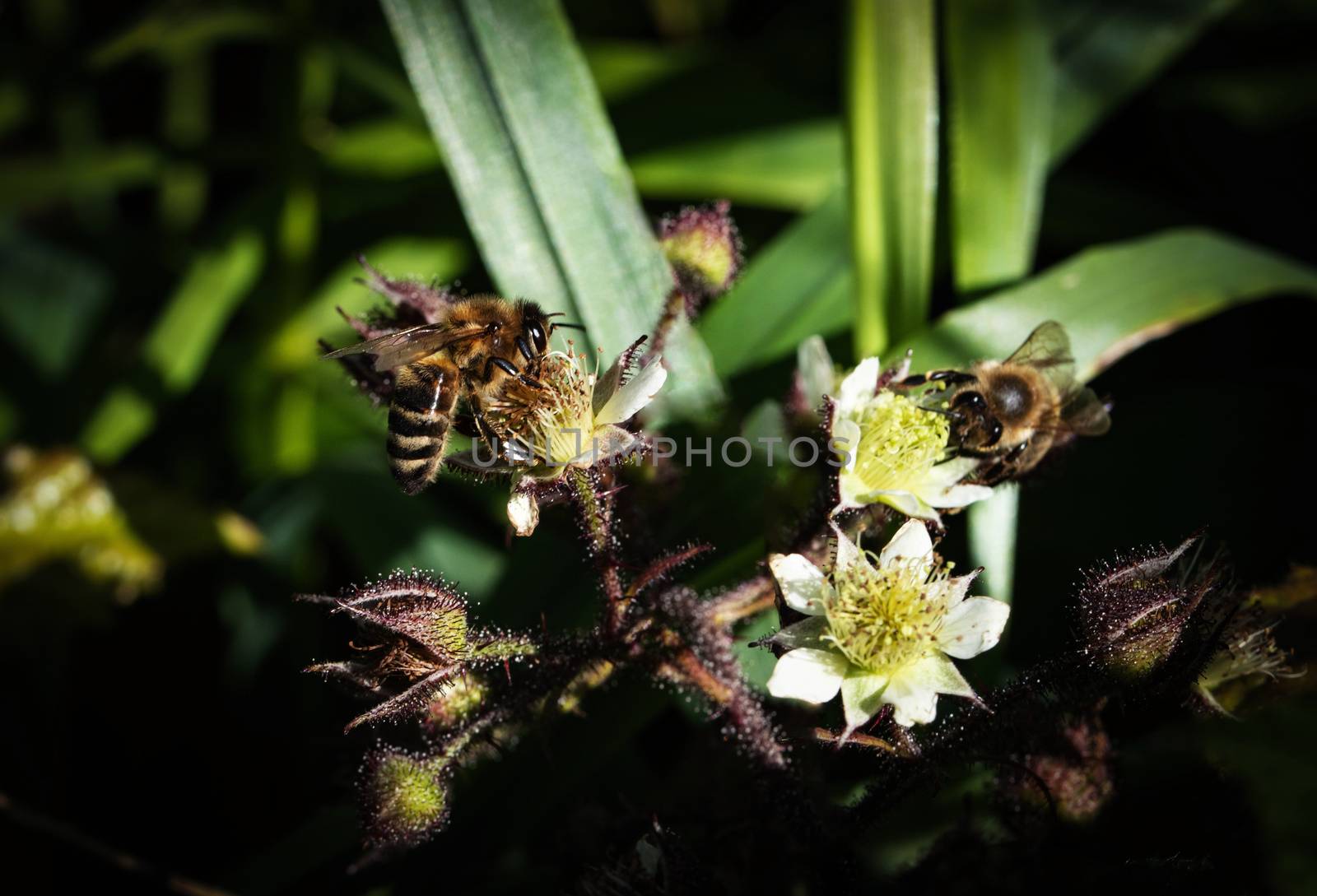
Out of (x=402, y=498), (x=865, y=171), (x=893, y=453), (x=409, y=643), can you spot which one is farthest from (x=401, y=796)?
(x=865, y=171)

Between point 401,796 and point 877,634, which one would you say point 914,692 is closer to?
point 877,634

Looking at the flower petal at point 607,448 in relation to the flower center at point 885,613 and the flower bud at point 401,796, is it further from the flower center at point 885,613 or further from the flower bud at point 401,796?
the flower bud at point 401,796

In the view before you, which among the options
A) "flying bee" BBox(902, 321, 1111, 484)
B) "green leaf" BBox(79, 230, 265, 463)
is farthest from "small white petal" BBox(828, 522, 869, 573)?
"green leaf" BBox(79, 230, 265, 463)

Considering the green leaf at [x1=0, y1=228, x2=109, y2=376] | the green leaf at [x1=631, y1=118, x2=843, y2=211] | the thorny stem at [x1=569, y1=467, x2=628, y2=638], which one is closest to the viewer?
the thorny stem at [x1=569, y1=467, x2=628, y2=638]

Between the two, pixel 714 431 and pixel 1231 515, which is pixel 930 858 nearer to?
pixel 714 431

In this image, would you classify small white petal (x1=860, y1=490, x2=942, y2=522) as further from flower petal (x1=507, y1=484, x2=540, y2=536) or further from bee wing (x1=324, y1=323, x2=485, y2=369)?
bee wing (x1=324, y1=323, x2=485, y2=369)

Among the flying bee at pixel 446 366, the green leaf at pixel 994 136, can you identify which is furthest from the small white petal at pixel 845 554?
the green leaf at pixel 994 136

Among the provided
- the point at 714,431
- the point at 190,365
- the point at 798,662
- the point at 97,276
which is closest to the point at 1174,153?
the point at 714,431
